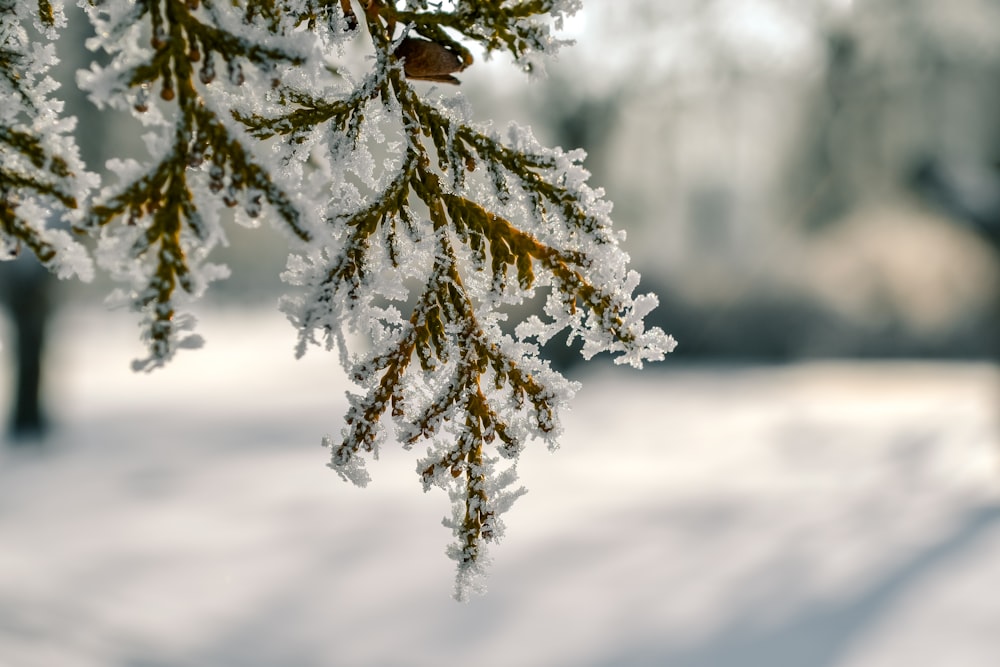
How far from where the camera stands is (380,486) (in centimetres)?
1161

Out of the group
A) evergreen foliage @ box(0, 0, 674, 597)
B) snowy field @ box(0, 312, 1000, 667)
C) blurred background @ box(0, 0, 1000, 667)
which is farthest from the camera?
blurred background @ box(0, 0, 1000, 667)

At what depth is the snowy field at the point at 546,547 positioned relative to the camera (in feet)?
22.9

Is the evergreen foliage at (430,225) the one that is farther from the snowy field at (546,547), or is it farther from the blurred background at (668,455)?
the snowy field at (546,547)

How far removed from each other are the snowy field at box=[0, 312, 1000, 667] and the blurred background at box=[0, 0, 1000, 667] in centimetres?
4

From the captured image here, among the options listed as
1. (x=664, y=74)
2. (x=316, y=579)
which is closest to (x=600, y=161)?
(x=664, y=74)

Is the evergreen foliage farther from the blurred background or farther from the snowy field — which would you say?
the snowy field

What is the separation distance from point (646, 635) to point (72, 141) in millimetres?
6469

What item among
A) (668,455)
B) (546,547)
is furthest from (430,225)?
(668,455)

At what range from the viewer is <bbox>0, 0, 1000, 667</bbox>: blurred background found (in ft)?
23.9

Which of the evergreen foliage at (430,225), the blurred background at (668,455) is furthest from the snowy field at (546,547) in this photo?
the evergreen foliage at (430,225)

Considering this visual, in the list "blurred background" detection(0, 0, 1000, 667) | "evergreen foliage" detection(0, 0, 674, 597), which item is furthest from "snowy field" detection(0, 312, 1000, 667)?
"evergreen foliage" detection(0, 0, 674, 597)

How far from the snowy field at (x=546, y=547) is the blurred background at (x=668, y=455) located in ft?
0.14

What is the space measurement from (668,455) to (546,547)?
4994mm

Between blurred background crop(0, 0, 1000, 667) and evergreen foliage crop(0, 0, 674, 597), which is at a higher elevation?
blurred background crop(0, 0, 1000, 667)
